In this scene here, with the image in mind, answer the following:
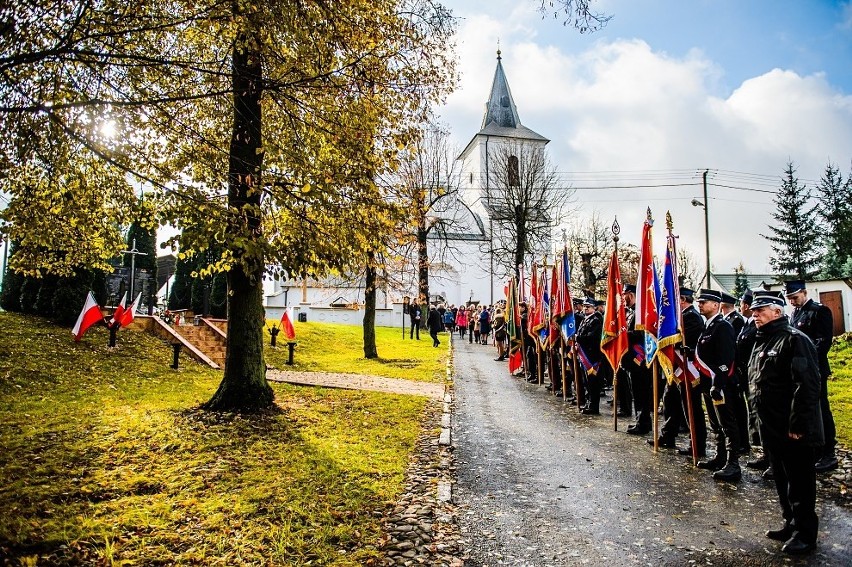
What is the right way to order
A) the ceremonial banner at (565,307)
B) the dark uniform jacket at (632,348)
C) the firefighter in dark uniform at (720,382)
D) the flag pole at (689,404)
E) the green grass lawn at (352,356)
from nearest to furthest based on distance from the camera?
the firefighter in dark uniform at (720,382) < the flag pole at (689,404) < the dark uniform jacket at (632,348) < the ceremonial banner at (565,307) < the green grass lawn at (352,356)

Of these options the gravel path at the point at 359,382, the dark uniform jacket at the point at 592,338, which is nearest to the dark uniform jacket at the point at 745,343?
the dark uniform jacket at the point at 592,338

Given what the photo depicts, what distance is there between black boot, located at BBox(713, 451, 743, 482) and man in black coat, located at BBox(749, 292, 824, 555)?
1560mm

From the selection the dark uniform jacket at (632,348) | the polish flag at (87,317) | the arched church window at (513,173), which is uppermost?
the arched church window at (513,173)

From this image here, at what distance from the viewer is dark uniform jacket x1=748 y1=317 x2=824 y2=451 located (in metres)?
4.44

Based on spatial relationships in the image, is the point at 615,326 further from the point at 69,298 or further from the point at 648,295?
the point at 69,298

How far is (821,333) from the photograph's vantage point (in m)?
7.07

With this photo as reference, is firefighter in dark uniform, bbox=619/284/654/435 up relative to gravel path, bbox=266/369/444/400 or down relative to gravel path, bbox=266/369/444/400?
up

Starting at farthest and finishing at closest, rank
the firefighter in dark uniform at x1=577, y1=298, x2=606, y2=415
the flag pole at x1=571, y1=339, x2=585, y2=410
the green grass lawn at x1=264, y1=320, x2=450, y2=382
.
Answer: the green grass lawn at x1=264, y1=320, x2=450, y2=382
the flag pole at x1=571, y1=339, x2=585, y2=410
the firefighter in dark uniform at x1=577, y1=298, x2=606, y2=415

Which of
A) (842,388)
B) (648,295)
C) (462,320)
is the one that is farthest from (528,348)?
(462,320)

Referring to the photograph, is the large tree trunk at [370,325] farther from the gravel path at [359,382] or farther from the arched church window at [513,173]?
the arched church window at [513,173]

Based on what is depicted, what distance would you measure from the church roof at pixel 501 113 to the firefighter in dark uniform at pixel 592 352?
51225 mm

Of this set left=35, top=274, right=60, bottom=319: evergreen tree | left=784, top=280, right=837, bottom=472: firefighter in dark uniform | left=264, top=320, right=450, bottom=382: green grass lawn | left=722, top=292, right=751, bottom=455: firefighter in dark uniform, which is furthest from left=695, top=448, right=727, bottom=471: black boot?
left=35, top=274, right=60, bottom=319: evergreen tree

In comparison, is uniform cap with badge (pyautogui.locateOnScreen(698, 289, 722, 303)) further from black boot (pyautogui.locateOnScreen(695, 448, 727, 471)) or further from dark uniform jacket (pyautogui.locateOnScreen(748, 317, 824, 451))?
dark uniform jacket (pyautogui.locateOnScreen(748, 317, 824, 451))

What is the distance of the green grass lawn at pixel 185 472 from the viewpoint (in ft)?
13.8
